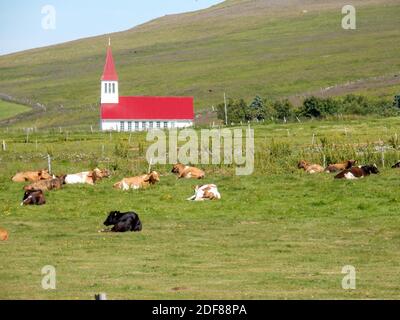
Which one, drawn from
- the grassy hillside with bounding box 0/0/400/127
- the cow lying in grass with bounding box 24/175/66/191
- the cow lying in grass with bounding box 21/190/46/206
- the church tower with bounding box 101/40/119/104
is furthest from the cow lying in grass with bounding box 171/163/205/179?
the grassy hillside with bounding box 0/0/400/127

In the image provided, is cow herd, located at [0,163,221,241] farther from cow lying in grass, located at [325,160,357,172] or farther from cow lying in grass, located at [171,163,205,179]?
cow lying in grass, located at [325,160,357,172]

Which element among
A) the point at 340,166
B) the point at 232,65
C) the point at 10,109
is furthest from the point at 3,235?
the point at 232,65

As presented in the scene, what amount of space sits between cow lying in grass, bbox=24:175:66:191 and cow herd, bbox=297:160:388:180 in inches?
340

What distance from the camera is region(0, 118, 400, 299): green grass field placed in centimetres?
1702

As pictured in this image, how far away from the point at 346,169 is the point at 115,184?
763 centimetres

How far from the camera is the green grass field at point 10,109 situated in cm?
12681

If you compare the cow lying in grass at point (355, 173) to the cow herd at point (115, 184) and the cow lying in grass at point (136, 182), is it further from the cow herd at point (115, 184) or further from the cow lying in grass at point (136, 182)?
the cow lying in grass at point (136, 182)

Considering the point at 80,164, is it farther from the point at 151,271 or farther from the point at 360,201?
the point at 151,271

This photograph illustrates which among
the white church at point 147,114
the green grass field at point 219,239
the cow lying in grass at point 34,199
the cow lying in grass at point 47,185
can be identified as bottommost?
the green grass field at point 219,239

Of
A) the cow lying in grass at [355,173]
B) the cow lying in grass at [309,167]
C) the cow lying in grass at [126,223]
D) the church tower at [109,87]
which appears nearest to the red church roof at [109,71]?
the church tower at [109,87]

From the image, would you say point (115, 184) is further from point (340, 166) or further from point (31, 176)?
point (340, 166)

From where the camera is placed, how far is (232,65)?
15825 cm

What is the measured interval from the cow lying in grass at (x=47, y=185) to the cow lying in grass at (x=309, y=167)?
28.0 ft
